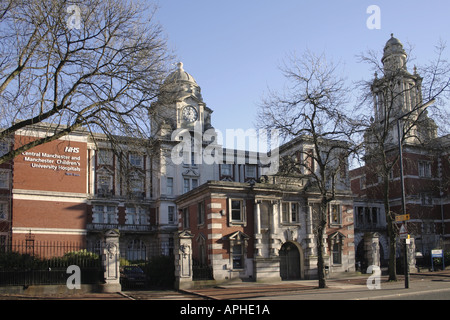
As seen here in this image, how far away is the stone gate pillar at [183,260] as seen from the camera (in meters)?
26.3

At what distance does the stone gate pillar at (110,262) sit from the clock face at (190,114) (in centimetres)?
3718

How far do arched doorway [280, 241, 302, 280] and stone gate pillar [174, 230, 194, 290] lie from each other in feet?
28.6

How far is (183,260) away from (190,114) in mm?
36288

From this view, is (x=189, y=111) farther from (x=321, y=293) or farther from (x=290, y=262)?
(x=321, y=293)

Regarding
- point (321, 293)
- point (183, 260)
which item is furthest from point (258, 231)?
point (321, 293)

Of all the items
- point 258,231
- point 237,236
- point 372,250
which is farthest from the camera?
point 372,250

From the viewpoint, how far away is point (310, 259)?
3291 centimetres

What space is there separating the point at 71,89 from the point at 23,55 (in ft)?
6.95

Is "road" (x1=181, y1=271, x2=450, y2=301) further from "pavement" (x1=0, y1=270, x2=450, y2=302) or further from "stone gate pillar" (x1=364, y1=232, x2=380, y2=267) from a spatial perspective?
"stone gate pillar" (x1=364, y1=232, x2=380, y2=267)

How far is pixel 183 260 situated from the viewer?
87.0 ft

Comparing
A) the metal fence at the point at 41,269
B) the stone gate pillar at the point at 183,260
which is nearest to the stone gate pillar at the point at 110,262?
the metal fence at the point at 41,269

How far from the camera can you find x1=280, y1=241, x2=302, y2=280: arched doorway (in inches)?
1291

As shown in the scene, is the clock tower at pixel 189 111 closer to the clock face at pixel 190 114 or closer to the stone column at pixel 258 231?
the clock face at pixel 190 114
